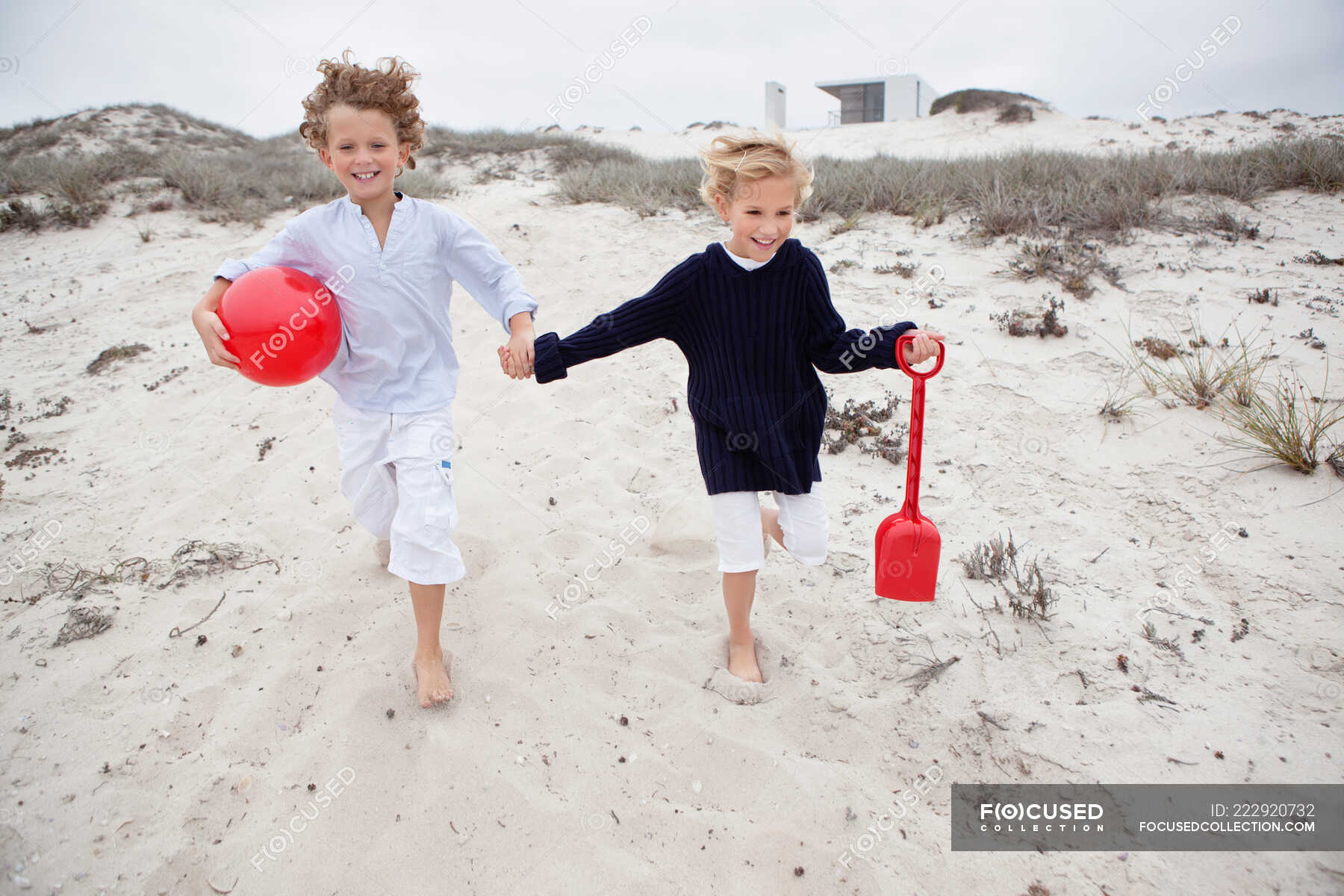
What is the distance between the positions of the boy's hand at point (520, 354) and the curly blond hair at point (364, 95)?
70 centimetres

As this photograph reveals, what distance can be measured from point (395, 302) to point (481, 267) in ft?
1.04

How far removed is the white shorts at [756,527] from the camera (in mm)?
2346

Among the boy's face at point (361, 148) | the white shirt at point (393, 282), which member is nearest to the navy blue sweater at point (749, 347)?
the white shirt at point (393, 282)

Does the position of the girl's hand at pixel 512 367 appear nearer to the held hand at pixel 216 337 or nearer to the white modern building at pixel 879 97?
the held hand at pixel 216 337

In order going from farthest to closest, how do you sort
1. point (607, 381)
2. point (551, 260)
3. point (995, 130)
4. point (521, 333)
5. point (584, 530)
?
point (995, 130)
point (551, 260)
point (607, 381)
point (584, 530)
point (521, 333)

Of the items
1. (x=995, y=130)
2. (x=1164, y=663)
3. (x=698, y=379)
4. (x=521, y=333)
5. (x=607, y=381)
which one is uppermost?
(x=995, y=130)

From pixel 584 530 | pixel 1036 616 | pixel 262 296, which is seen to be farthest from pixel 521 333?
pixel 1036 616

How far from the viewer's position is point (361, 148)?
2.29 metres

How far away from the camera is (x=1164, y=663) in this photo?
96.4 inches

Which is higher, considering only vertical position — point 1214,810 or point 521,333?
point 521,333

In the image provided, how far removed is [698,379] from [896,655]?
1.26 metres

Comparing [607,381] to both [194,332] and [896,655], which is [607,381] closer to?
[896,655]

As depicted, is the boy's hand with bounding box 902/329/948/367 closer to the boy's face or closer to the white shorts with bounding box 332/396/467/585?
the white shorts with bounding box 332/396/467/585

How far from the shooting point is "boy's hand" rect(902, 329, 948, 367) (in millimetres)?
2090
